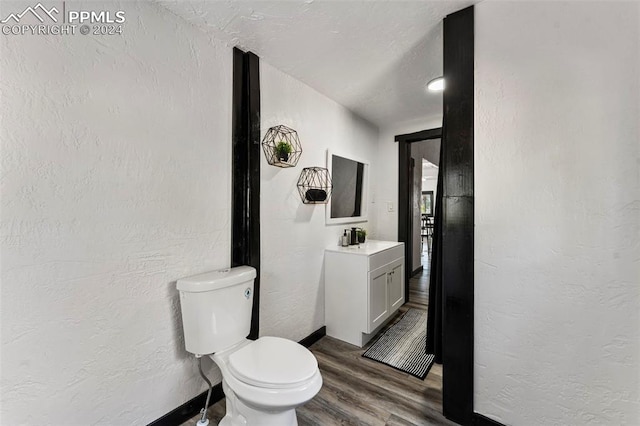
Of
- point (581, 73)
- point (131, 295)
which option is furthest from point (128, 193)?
point (581, 73)

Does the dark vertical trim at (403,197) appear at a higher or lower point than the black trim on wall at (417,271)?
higher

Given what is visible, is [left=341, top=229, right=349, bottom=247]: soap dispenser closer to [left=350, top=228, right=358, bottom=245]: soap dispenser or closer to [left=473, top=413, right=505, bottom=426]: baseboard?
[left=350, top=228, right=358, bottom=245]: soap dispenser

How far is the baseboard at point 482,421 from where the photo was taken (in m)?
1.37

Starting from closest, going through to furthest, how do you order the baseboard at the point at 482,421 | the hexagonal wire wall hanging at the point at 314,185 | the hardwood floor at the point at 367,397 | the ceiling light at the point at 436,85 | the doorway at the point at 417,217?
the baseboard at the point at 482,421, the hardwood floor at the point at 367,397, the ceiling light at the point at 436,85, the hexagonal wire wall hanging at the point at 314,185, the doorway at the point at 417,217

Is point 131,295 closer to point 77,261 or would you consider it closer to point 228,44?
point 77,261

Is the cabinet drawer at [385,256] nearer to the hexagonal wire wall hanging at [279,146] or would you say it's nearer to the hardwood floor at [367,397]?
the hardwood floor at [367,397]

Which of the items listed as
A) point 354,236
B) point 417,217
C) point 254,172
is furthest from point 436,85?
point 417,217

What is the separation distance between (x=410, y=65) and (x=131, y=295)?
223 cm

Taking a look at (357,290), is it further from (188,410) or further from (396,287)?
(188,410)

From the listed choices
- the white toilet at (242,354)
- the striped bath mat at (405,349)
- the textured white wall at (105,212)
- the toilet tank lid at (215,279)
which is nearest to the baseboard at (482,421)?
the striped bath mat at (405,349)

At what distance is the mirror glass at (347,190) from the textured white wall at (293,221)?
0.11 m

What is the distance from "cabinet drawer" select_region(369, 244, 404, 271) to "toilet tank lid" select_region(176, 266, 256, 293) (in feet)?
3.60

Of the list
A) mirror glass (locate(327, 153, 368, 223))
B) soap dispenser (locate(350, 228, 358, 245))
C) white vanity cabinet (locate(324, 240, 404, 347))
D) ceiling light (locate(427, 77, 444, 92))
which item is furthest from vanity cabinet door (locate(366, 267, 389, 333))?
ceiling light (locate(427, 77, 444, 92))

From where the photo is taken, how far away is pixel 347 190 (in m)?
2.94
